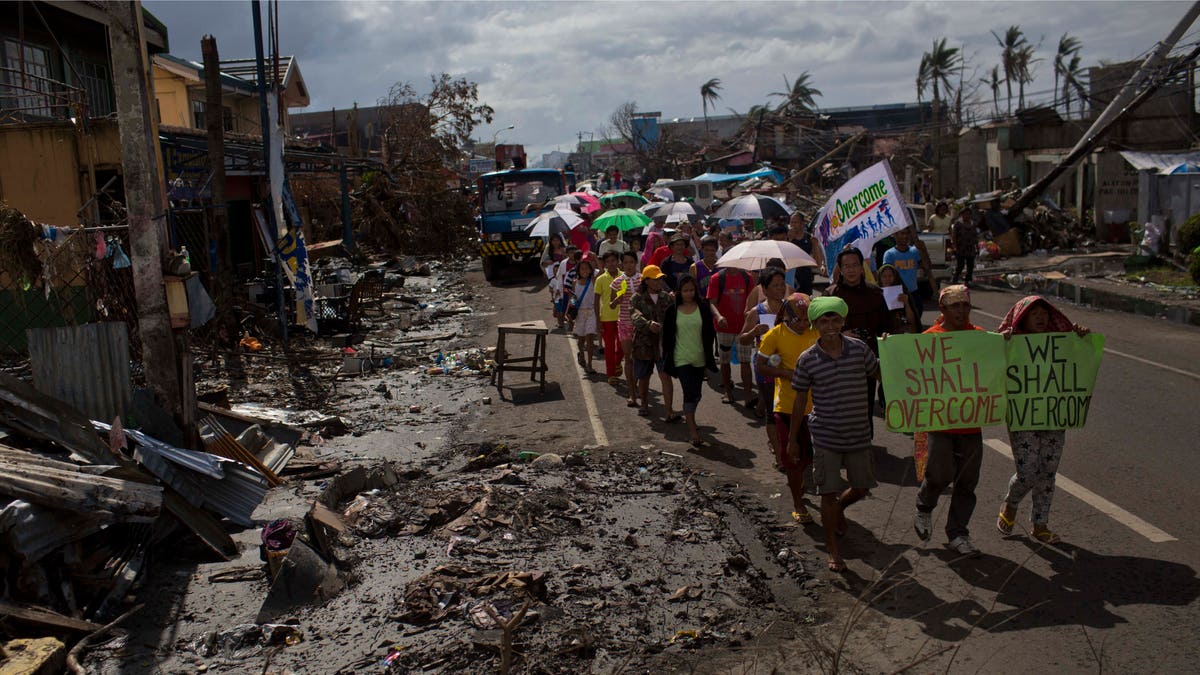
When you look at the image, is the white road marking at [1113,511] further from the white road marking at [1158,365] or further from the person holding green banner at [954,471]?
the white road marking at [1158,365]

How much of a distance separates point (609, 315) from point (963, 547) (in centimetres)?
642

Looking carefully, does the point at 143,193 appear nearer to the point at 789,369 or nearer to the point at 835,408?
the point at 789,369

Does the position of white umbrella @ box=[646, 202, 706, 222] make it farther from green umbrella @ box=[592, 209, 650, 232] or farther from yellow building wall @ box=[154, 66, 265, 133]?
yellow building wall @ box=[154, 66, 265, 133]

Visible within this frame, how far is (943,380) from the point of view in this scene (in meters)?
6.26

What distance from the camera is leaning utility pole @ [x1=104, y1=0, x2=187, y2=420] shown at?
24.9ft

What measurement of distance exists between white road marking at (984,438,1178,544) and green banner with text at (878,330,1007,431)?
1.23 meters

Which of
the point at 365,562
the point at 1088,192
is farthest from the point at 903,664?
the point at 1088,192

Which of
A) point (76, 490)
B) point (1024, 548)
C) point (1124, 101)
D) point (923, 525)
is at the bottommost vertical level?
point (1024, 548)

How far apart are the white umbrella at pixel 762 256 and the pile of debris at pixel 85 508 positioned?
5.38 m

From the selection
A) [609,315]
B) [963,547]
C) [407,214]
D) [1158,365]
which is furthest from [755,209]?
[407,214]

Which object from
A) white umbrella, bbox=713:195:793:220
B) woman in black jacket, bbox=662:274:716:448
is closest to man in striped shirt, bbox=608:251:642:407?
woman in black jacket, bbox=662:274:716:448

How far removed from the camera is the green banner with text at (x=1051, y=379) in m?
6.29

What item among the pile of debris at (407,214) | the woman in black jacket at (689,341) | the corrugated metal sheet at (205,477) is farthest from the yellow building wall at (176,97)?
the corrugated metal sheet at (205,477)

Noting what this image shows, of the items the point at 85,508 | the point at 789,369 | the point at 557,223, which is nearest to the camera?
the point at 85,508
